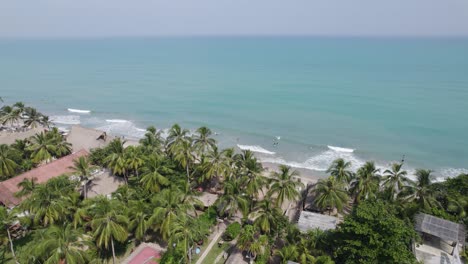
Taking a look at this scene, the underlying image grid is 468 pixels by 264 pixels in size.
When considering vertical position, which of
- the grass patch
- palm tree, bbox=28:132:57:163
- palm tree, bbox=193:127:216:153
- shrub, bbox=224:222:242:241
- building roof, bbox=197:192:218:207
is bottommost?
the grass patch

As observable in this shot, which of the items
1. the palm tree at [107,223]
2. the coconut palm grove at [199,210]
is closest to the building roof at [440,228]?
the coconut palm grove at [199,210]

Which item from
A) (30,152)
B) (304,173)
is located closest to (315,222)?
(304,173)

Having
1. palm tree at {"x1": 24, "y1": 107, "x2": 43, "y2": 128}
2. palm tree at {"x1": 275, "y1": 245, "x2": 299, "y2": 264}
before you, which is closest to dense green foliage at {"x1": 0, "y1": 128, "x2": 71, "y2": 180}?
palm tree at {"x1": 24, "y1": 107, "x2": 43, "y2": 128}

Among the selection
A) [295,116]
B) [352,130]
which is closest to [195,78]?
[295,116]

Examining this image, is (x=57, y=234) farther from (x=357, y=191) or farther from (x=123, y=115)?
(x=123, y=115)

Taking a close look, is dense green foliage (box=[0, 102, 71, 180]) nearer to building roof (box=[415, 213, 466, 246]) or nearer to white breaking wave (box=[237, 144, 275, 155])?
white breaking wave (box=[237, 144, 275, 155])

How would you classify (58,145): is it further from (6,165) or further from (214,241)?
(214,241)
